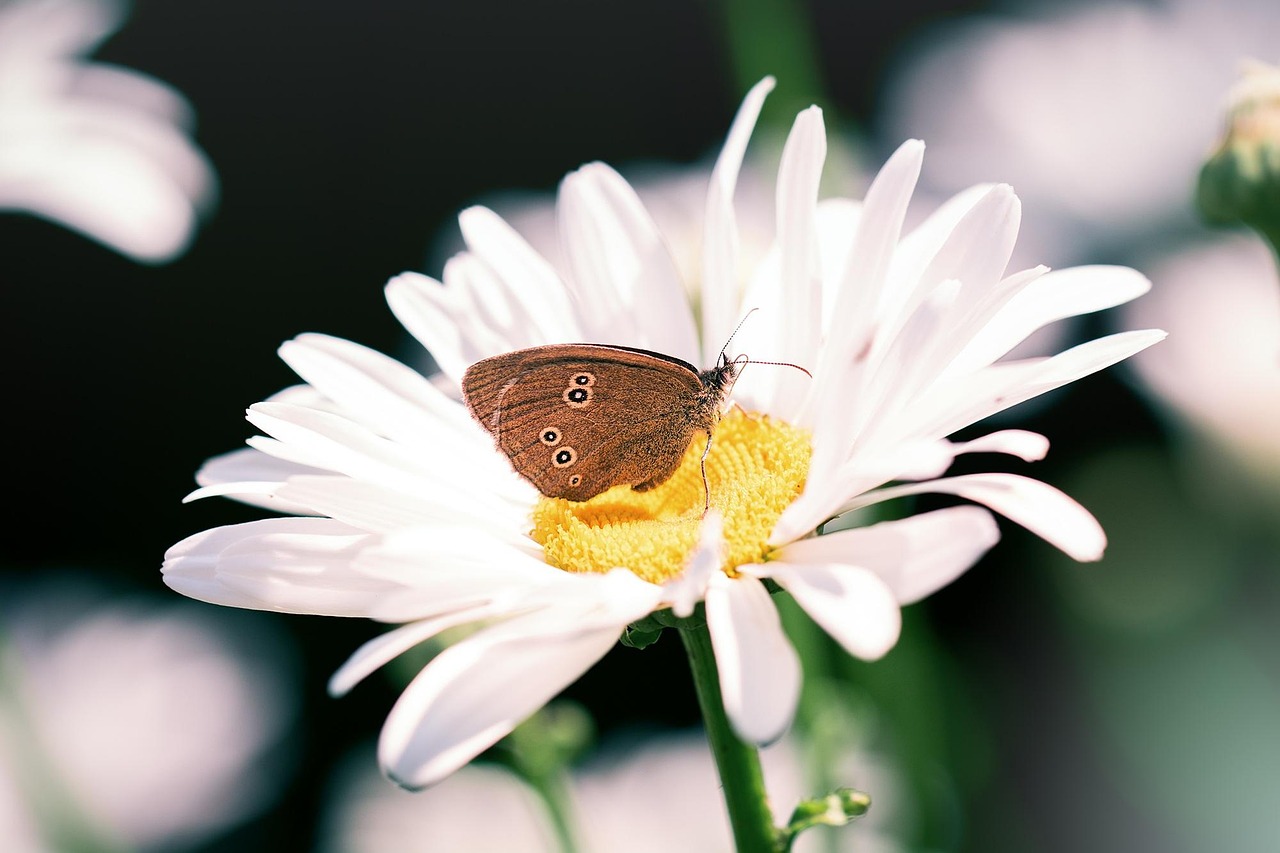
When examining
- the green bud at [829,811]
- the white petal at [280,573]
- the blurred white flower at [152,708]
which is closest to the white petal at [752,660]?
the green bud at [829,811]

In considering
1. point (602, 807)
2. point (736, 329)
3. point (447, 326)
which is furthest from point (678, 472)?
point (602, 807)

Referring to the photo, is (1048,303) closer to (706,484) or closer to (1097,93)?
(706,484)

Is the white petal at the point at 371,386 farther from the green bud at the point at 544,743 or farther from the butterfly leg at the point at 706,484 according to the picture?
the green bud at the point at 544,743

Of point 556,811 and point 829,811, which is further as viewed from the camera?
point 556,811

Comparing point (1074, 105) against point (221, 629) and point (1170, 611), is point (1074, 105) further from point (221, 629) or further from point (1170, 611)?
point (221, 629)

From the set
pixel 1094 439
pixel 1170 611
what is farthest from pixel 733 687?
pixel 1094 439
